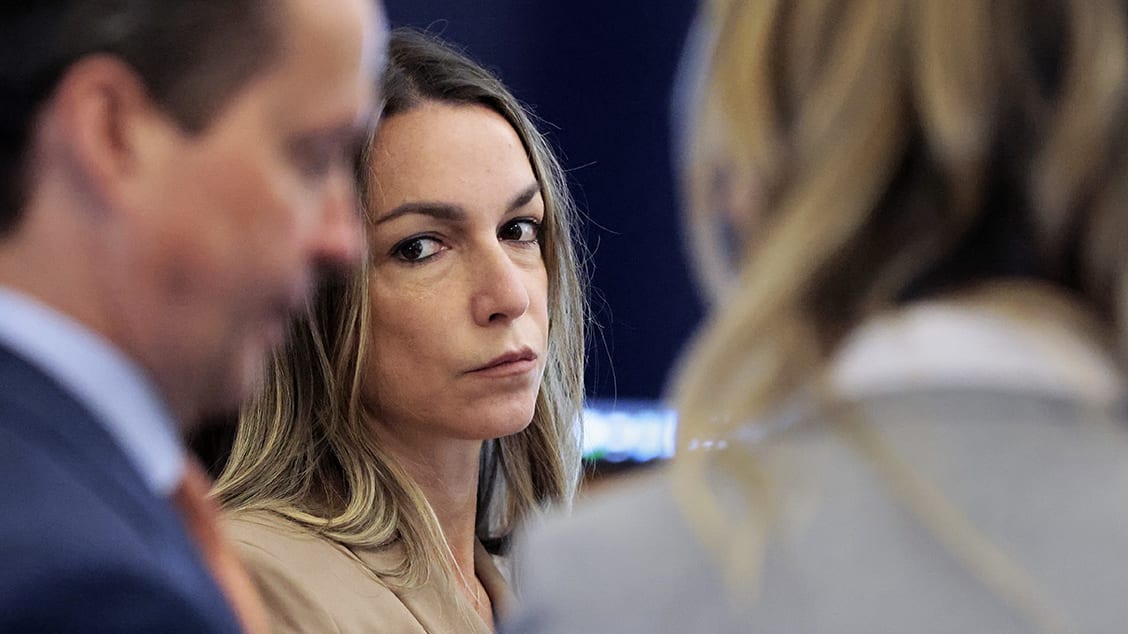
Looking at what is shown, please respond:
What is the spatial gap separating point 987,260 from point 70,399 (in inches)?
20.1

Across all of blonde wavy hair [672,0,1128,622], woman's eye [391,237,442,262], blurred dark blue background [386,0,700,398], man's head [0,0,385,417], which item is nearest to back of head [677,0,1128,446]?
blonde wavy hair [672,0,1128,622]

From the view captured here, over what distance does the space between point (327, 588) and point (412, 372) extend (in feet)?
0.94

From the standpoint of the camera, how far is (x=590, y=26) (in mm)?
4145

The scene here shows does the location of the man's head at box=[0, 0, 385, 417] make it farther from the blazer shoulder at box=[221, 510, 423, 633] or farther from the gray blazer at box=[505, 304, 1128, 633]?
the blazer shoulder at box=[221, 510, 423, 633]

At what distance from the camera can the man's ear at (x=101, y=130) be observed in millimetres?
798

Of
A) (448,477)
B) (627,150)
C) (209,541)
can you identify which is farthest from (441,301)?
(627,150)

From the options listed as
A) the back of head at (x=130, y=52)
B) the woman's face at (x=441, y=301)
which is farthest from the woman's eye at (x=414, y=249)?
the back of head at (x=130, y=52)

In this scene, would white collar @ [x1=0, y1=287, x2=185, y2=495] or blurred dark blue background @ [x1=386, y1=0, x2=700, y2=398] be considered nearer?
white collar @ [x1=0, y1=287, x2=185, y2=495]

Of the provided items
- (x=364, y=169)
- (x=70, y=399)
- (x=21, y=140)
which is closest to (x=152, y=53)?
(x=21, y=140)

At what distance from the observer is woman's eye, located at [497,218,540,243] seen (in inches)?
70.8

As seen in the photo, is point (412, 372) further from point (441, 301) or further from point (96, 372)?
point (96, 372)

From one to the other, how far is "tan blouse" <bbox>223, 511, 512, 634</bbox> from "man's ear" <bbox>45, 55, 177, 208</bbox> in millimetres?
812

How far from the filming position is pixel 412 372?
5.57 ft

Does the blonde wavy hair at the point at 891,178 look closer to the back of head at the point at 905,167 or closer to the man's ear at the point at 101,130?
the back of head at the point at 905,167
